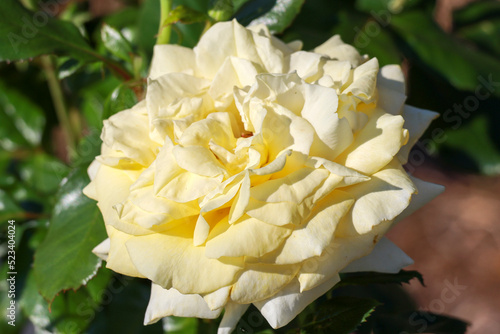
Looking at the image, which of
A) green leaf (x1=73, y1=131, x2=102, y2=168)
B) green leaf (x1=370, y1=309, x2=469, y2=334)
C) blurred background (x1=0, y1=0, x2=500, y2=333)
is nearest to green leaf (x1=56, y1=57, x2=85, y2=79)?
blurred background (x1=0, y1=0, x2=500, y2=333)

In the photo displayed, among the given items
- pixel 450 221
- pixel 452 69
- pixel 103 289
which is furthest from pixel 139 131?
pixel 450 221

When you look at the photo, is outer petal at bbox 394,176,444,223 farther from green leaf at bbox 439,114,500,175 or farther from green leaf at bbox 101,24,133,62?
green leaf at bbox 439,114,500,175

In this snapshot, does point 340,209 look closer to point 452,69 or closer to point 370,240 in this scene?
point 370,240

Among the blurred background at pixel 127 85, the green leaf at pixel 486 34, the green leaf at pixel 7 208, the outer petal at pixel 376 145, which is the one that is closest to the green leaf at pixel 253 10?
the blurred background at pixel 127 85

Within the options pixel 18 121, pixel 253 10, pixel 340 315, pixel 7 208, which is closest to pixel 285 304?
pixel 340 315

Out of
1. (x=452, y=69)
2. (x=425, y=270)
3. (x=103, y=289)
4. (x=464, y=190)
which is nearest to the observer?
(x=103, y=289)

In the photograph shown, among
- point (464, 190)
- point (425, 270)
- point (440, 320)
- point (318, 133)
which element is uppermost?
point (318, 133)
